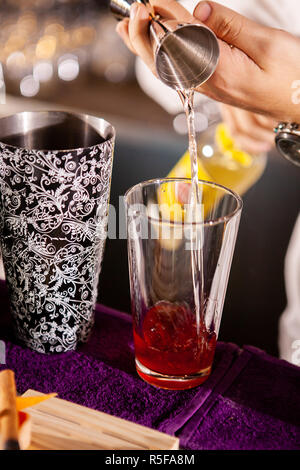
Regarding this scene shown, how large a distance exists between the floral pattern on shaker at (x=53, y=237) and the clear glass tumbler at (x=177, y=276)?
59 millimetres

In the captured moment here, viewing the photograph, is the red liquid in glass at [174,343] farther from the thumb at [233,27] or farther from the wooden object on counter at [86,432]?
the thumb at [233,27]

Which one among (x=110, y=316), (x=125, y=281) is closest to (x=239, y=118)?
(x=125, y=281)

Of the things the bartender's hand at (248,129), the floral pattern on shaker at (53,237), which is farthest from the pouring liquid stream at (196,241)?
the bartender's hand at (248,129)

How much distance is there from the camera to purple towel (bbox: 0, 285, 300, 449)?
0.62 metres

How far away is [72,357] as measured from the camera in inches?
28.9

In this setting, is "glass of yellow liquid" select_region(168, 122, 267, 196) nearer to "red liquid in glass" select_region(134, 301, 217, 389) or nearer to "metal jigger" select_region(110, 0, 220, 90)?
"metal jigger" select_region(110, 0, 220, 90)

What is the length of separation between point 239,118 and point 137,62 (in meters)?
0.79

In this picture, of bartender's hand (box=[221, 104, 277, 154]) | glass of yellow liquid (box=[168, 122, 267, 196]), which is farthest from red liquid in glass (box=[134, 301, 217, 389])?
glass of yellow liquid (box=[168, 122, 267, 196])

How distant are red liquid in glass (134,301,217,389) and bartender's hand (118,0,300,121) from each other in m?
0.45

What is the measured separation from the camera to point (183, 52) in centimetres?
76

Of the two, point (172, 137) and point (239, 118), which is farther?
point (172, 137)

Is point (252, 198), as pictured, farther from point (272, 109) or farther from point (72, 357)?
point (72, 357)

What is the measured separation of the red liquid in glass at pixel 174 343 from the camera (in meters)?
0.66

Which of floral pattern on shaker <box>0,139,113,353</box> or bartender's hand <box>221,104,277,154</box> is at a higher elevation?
floral pattern on shaker <box>0,139,113,353</box>
